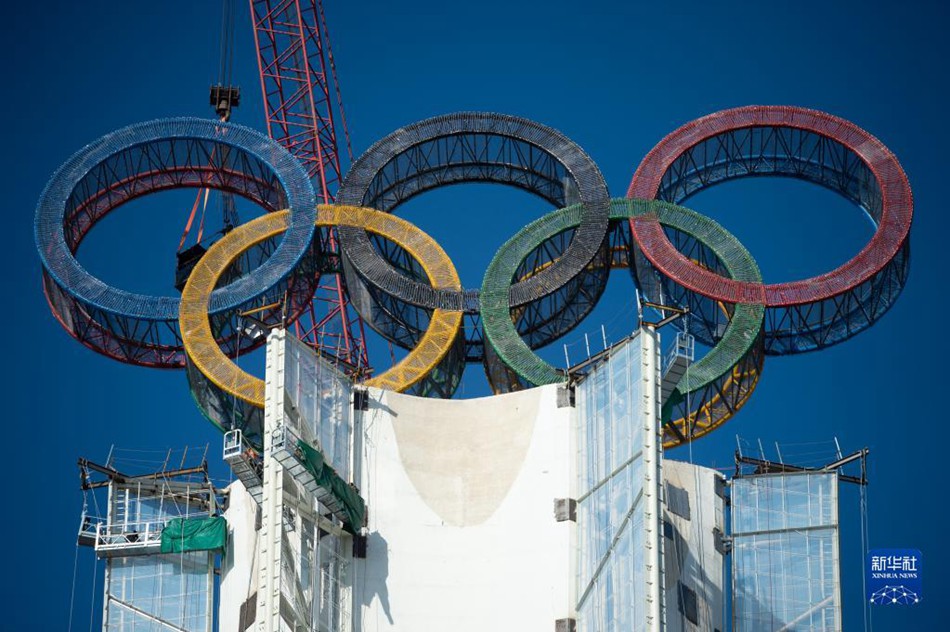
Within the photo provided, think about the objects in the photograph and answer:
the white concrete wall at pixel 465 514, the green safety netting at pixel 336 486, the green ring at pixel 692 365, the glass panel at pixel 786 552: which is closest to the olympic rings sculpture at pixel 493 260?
the green ring at pixel 692 365

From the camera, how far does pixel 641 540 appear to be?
10031cm

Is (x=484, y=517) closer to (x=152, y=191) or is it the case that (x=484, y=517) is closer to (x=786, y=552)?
(x=786, y=552)

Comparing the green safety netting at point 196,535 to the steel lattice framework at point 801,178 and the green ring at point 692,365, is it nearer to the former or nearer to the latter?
the green ring at point 692,365

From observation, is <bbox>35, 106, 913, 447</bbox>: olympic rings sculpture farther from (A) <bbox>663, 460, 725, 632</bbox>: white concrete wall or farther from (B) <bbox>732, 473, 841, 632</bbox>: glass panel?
(B) <bbox>732, 473, 841, 632</bbox>: glass panel

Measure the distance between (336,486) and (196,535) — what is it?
12682mm

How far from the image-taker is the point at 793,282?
115 m

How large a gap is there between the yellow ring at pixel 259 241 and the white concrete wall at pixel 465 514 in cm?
222

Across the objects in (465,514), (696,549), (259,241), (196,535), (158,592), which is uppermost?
(259,241)

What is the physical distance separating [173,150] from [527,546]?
31958 mm

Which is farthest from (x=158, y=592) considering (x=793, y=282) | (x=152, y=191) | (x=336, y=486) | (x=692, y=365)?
(x=793, y=282)

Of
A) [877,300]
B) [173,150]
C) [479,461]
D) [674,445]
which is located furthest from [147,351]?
[877,300]

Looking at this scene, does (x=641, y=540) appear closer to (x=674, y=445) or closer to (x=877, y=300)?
(x=674, y=445)

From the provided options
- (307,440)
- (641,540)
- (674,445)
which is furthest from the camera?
(674,445)

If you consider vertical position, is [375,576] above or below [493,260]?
below
